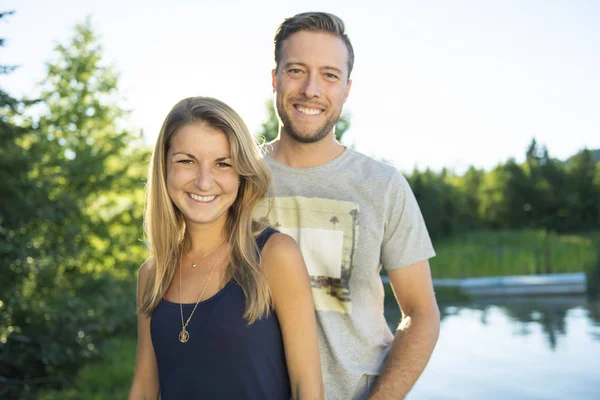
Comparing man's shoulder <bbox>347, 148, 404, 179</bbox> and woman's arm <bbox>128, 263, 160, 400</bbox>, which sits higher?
man's shoulder <bbox>347, 148, 404, 179</bbox>

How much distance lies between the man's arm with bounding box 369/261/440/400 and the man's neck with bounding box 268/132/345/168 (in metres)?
0.41

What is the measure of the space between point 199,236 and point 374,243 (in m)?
0.52

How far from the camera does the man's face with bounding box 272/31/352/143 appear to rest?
6.77ft

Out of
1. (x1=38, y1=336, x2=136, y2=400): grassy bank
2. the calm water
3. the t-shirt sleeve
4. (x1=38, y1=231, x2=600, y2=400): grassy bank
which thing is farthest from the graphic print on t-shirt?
(x1=38, y1=231, x2=600, y2=400): grassy bank

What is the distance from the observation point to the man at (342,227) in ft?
6.52

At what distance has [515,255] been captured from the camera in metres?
20.4

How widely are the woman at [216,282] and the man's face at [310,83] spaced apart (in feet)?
0.97

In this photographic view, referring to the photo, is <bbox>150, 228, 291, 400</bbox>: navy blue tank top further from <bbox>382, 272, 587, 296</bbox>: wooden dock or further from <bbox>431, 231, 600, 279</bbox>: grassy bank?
<bbox>431, 231, 600, 279</bbox>: grassy bank

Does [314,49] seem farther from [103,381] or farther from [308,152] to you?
[103,381]

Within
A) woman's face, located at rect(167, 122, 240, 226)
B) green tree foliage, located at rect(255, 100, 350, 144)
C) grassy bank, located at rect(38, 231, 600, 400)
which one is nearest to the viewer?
woman's face, located at rect(167, 122, 240, 226)

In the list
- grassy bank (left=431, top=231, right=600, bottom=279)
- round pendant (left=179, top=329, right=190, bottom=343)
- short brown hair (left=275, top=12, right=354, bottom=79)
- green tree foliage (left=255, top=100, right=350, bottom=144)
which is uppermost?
green tree foliage (left=255, top=100, right=350, bottom=144)

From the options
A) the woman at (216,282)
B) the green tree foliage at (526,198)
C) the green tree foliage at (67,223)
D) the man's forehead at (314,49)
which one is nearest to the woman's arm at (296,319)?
the woman at (216,282)

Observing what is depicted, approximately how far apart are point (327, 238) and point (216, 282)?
0.40 meters

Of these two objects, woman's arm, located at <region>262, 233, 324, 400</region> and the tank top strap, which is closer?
woman's arm, located at <region>262, 233, 324, 400</region>
